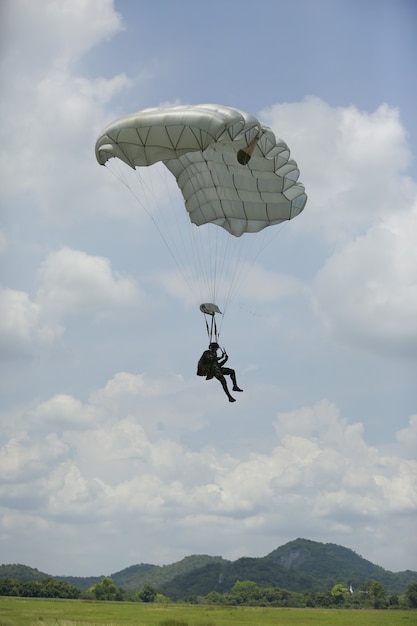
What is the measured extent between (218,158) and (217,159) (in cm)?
6

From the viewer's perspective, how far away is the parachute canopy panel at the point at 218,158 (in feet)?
84.2

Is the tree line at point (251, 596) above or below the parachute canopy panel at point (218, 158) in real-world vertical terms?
below

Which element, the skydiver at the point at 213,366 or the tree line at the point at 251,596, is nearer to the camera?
the skydiver at the point at 213,366

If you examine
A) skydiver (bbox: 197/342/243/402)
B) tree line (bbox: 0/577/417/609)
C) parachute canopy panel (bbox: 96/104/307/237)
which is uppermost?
parachute canopy panel (bbox: 96/104/307/237)

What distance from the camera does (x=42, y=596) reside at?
88.6 meters

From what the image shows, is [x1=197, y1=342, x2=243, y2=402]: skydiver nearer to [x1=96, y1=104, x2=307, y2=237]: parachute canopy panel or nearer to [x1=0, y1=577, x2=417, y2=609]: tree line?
[x1=96, y1=104, x2=307, y2=237]: parachute canopy panel

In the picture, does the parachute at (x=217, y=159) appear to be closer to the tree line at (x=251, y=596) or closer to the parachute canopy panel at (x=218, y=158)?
the parachute canopy panel at (x=218, y=158)

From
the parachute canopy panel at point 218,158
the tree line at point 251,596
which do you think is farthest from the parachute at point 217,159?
the tree line at point 251,596

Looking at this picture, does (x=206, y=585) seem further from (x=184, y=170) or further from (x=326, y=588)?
(x=184, y=170)

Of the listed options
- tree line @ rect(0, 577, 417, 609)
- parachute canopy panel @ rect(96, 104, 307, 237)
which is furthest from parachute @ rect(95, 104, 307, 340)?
tree line @ rect(0, 577, 417, 609)

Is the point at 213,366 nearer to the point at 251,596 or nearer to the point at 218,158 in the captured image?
the point at 218,158

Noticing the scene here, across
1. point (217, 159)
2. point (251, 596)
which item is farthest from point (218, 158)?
point (251, 596)

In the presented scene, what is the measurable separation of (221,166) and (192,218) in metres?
2.91

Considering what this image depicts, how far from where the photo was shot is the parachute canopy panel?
84.2 feet
